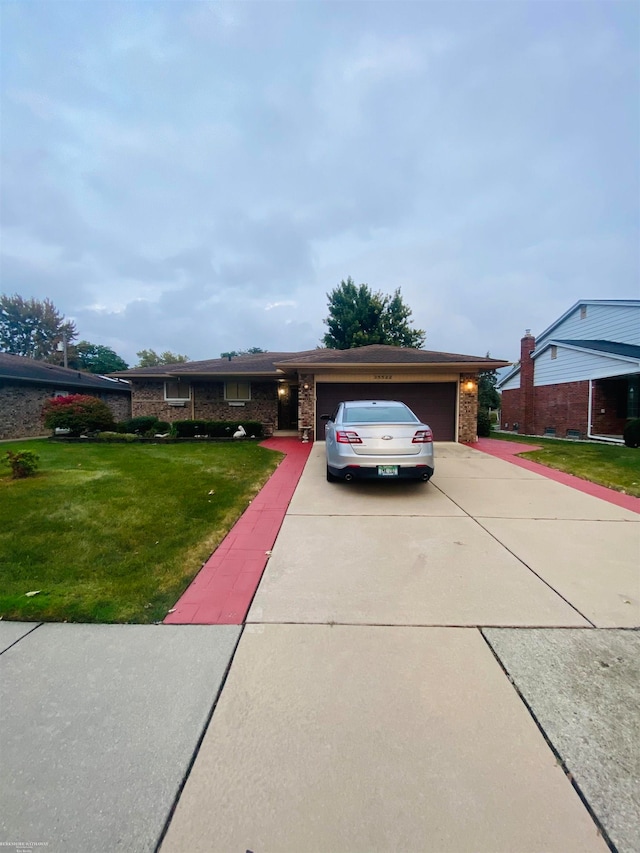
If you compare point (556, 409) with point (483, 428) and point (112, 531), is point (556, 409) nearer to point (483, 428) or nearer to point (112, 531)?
point (483, 428)

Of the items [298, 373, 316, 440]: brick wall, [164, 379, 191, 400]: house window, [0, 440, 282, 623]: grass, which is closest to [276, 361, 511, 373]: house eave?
[298, 373, 316, 440]: brick wall

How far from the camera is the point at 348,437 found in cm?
594

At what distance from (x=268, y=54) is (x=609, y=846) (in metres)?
17.2

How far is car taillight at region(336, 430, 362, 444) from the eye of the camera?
589 centimetres

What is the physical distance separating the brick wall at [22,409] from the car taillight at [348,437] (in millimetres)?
14470

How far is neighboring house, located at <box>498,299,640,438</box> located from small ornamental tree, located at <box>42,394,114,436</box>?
1942cm

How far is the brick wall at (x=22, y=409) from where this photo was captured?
14.8 m

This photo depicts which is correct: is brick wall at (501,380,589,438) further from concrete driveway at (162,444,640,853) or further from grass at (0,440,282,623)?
concrete driveway at (162,444,640,853)

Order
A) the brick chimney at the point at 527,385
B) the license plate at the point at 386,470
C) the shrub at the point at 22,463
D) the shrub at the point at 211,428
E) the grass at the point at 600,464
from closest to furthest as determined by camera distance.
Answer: the license plate at the point at 386,470, the shrub at the point at 22,463, the grass at the point at 600,464, the shrub at the point at 211,428, the brick chimney at the point at 527,385

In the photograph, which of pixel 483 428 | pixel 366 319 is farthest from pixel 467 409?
pixel 366 319

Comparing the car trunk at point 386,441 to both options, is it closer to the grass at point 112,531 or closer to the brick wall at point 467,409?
the grass at point 112,531

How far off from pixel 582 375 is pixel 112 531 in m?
18.7

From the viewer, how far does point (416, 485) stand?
6754 mm

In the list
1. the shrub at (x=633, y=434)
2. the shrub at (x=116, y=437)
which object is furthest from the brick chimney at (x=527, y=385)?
the shrub at (x=116, y=437)
